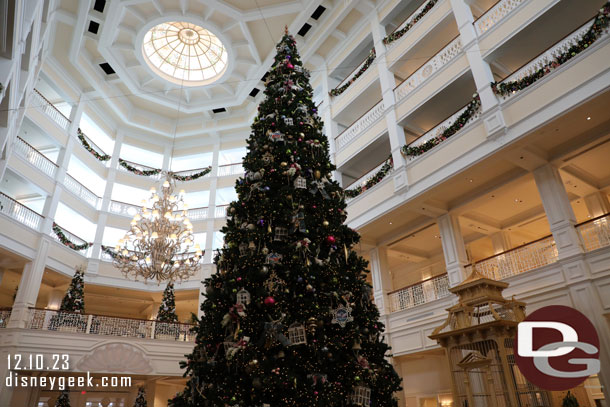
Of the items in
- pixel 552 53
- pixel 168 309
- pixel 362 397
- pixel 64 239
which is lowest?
pixel 362 397

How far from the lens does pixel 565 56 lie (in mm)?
7594

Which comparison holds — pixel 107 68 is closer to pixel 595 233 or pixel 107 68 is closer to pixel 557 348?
pixel 595 233

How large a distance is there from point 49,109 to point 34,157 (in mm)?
2292

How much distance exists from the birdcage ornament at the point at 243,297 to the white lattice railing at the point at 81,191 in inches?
567

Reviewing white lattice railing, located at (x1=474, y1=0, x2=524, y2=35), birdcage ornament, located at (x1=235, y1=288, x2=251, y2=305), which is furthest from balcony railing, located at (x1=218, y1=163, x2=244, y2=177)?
birdcage ornament, located at (x1=235, y1=288, x2=251, y2=305)

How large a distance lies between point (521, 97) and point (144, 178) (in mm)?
15880

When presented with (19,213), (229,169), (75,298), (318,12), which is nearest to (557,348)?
(318,12)

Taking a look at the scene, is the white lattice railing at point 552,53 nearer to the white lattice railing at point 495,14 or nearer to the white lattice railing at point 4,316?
the white lattice railing at point 495,14

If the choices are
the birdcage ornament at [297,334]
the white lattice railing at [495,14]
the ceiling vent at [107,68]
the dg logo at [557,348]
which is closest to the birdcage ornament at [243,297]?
the birdcage ornament at [297,334]

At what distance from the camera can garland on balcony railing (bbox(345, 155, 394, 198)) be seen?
11.0m

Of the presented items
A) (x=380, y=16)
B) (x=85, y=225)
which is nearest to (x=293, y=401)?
(x=380, y=16)

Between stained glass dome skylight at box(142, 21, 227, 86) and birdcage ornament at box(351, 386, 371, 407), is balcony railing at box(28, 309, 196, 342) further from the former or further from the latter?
stained glass dome skylight at box(142, 21, 227, 86)

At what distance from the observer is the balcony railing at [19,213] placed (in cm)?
1212

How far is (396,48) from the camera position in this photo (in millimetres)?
12242
